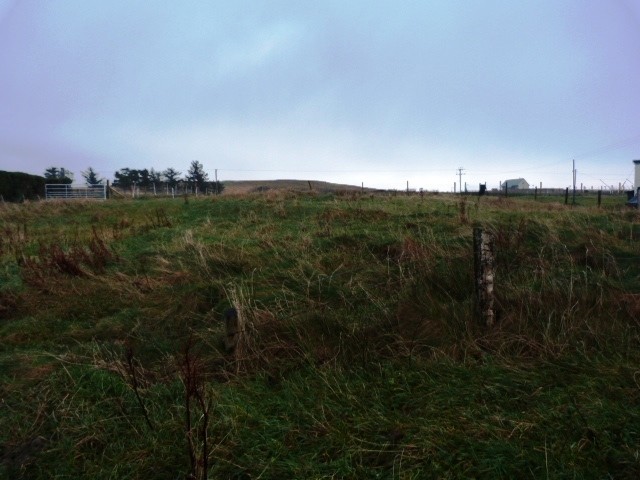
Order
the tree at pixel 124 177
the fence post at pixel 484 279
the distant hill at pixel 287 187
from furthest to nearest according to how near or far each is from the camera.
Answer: the tree at pixel 124 177 → the distant hill at pixel 287 187 → the fence post at pixel 484 279

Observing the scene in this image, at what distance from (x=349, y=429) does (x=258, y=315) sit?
5.48 ft

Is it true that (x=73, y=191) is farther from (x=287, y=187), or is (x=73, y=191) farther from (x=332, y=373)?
(x=332, y=373)

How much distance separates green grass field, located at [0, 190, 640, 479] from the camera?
224cm

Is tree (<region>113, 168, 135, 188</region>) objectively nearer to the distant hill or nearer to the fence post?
the distant hill

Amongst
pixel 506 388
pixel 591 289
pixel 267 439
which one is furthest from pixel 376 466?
pixel 591 289

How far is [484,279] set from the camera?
355cm

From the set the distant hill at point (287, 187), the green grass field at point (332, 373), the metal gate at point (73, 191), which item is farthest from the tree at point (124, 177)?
the green grass field at point (332, 373)

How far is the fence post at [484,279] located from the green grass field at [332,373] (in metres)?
0.11

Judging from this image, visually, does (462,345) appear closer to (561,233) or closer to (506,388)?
(506,388)

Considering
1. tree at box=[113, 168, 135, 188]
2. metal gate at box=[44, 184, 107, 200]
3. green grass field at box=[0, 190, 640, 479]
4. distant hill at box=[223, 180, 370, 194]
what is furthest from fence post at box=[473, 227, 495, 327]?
tree at box=[113, 168, 135, 188]

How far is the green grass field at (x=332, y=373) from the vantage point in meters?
2.24

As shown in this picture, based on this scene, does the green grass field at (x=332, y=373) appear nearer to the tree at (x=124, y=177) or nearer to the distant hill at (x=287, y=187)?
the distant hill at (x=287, y=187)

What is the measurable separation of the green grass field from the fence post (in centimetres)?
11

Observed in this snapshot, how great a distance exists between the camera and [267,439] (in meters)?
2.43
